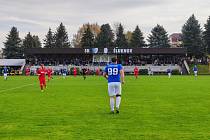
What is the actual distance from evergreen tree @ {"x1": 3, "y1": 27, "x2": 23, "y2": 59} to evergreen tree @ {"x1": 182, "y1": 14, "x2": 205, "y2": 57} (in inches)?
1742

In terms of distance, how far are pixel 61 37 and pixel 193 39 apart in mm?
38621

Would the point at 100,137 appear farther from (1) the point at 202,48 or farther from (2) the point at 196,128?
(1) the point at 202,48

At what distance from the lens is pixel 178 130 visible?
452 inches

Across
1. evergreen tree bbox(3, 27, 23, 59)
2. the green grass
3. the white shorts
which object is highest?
evergreen tree bbox(3, 27, 23, 59)

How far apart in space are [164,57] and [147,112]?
88.8 meters

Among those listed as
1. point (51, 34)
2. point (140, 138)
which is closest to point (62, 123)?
point (140, 138)

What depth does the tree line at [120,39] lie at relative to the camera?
108 meters

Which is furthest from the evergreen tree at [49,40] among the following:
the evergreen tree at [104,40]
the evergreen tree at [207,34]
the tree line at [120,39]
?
the evergreen tree at [207,34]

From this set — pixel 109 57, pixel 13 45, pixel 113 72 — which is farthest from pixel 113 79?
pixel 13 45

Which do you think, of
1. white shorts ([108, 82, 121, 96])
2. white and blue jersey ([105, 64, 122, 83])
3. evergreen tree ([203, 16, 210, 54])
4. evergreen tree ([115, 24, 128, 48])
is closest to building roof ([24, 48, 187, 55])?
evergreen tree ([203, 16, 210, 54])

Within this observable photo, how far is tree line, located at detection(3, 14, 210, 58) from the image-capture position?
108000 millimetres

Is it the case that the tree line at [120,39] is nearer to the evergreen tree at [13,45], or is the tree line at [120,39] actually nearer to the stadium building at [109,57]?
the evergreen tree at [13,45]

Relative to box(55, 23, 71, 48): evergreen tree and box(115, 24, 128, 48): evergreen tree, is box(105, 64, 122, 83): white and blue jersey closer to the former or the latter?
box(115, 24, 128, 48): evergreen tree

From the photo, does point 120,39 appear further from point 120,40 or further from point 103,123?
point 103,123
